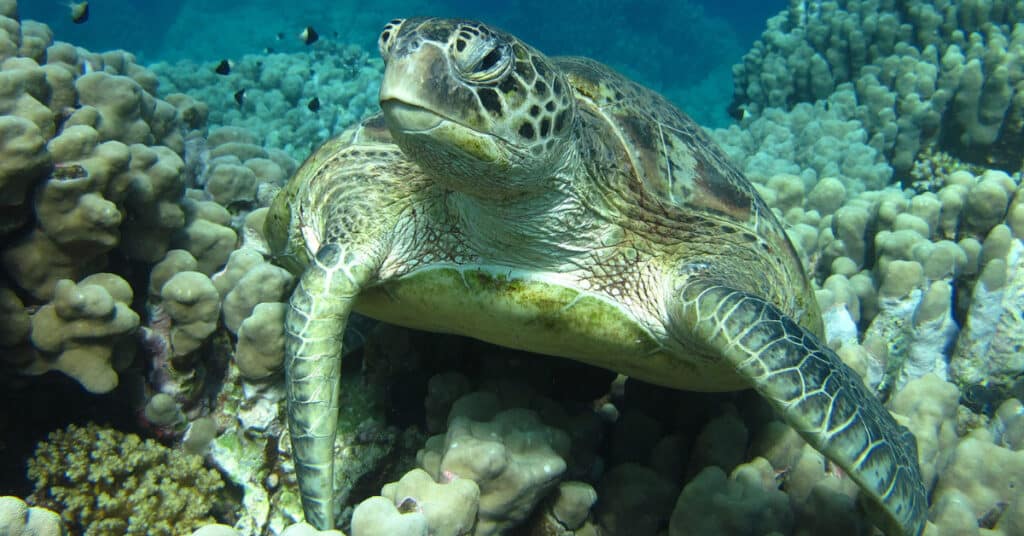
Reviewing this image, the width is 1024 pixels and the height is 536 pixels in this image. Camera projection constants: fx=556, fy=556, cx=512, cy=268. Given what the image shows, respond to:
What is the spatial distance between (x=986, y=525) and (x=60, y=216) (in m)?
4.08

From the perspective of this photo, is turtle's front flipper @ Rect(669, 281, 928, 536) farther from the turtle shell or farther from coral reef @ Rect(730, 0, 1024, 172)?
coral reef @ Rect(730, 0, 1024, 172)

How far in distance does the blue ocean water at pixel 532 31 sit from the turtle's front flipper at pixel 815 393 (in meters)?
19.6

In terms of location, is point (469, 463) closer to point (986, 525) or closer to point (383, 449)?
point (383, 449)

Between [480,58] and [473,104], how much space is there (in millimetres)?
146

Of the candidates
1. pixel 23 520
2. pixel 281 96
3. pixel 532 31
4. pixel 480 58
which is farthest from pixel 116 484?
pixel 532 31

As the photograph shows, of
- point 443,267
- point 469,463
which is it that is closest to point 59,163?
point 443,267

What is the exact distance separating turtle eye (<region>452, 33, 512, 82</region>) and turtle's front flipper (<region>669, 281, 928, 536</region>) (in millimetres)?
1076

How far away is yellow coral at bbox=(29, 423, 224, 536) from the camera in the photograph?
219 cm

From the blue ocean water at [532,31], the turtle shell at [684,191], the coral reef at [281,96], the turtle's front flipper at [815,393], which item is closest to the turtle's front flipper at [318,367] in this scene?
the turtle shell at [684,191]

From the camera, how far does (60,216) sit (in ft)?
7.77

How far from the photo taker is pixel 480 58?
1.68m

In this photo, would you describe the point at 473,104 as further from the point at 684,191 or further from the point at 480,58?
the point at 684,191

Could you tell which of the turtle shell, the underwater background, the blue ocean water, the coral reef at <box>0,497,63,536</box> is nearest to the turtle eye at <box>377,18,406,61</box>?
the turtle shell

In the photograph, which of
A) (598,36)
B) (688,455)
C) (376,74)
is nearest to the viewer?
(688,455)
